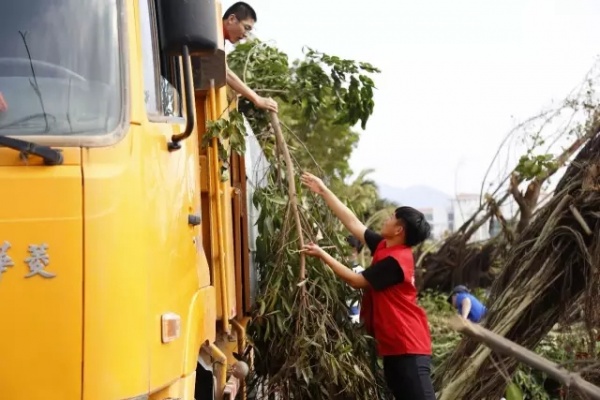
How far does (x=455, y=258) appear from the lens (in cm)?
1253

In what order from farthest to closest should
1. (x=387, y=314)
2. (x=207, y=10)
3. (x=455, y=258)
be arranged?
(x=455, y=258)
(x=387, y=314)
(x=207, y=10)

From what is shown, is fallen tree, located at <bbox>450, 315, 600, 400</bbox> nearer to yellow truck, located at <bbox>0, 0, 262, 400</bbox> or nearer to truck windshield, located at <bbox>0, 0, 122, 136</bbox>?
yellow truck, located at <bbox>0, 0, 262, 400</bbox>

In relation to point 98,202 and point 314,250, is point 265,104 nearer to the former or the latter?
point 314,250

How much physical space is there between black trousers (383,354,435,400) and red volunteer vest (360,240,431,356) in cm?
5

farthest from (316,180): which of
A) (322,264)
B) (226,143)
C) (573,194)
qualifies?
(573,194)

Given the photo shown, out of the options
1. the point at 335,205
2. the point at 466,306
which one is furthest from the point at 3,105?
the point at 466,306

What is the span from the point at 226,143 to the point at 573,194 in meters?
2.41

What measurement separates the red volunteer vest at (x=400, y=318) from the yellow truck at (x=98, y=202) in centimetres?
143

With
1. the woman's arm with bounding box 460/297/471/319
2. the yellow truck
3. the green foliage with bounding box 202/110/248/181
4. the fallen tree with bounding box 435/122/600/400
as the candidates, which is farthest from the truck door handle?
the woman's arm with bounding box 460/297/471/319

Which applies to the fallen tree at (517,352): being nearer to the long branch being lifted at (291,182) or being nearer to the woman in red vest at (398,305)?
the woman in red vest at (398,305)

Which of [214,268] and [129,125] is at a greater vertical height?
[129,125]

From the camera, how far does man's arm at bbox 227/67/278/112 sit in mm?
4961

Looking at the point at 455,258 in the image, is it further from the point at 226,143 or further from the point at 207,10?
the point at 207,10

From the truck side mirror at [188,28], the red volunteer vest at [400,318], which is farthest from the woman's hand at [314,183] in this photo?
the truck side mirror at [188,28]
